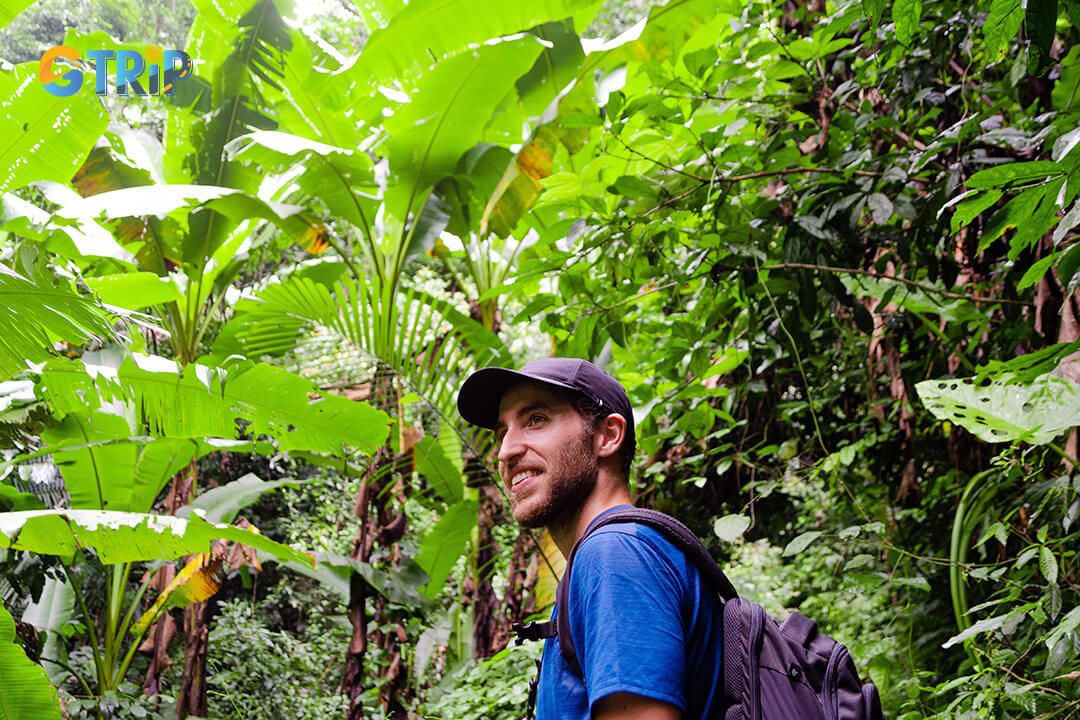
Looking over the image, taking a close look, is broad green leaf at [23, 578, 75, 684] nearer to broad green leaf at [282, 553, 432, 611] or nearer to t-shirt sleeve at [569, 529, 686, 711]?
broad green leaf at [282, 553, 432, 611]

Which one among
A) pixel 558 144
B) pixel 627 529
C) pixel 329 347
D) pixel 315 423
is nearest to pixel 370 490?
pixel 329 347

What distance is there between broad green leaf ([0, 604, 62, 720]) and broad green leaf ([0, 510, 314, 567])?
0.82ft

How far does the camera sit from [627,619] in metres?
1.01

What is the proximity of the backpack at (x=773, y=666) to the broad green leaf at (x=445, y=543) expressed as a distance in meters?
2.86

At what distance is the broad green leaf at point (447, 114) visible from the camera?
12.4ft

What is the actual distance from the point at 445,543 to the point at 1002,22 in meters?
3.46

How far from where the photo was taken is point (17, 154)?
3490mm

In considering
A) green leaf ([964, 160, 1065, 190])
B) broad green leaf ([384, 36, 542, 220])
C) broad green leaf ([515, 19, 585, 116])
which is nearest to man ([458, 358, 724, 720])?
green leaf ([964, 160, 1065, 190])

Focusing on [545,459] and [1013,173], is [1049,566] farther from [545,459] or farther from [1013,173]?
[545,459]

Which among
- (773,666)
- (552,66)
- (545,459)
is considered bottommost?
(773,666)

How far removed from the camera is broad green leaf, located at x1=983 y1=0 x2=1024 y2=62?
101cm

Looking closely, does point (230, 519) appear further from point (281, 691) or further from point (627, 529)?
point (627, 529)

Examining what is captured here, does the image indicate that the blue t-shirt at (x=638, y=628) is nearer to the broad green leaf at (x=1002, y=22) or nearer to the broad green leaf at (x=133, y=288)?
the broad green leaf at (x=1002, y=22)

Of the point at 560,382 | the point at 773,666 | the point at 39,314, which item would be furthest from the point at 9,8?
the point at 773,666
